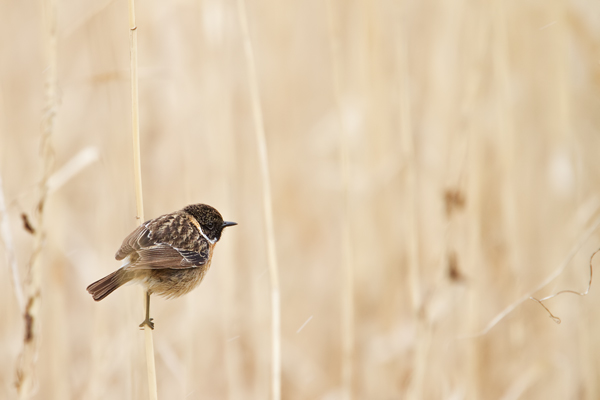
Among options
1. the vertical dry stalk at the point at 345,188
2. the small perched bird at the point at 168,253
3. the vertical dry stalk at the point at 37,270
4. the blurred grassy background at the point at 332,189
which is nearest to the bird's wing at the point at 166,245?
the small perched bird at the point at 168,253

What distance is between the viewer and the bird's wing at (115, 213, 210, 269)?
111 centimetres

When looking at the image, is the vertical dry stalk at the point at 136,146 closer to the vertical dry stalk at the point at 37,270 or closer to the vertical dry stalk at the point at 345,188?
the vertical dry stalk at the point at 37,270

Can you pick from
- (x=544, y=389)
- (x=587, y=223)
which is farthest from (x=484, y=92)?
(x=544, y=389)

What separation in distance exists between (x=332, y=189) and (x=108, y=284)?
2.37m

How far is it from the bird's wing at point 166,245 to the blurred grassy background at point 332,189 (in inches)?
12.3

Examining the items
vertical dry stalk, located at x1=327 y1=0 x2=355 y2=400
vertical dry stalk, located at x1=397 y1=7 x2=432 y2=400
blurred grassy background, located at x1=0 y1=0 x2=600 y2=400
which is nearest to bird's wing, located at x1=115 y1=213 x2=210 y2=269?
blurred grassy background, located at x1=0 y1=0 x2=600 y2=400

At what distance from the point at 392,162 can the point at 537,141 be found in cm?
87

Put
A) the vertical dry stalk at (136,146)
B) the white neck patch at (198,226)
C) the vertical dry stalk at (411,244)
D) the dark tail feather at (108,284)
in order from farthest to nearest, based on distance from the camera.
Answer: the vertical dry stalk at (411,244) → the white neck patch at (198,226) → the vertical dry stalk at (136,146) → the dark tail feather at (108,284)

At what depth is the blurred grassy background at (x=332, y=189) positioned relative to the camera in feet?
6.32

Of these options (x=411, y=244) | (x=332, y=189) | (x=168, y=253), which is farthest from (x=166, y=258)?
(x=332, y=189)

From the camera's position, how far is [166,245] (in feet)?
3.96

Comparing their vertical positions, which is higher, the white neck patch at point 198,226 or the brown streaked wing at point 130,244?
the brown streaked wing at point 130,244

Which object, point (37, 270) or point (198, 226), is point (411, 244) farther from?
point (37, 270)

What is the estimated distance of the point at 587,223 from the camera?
2.13 meters
